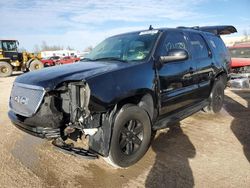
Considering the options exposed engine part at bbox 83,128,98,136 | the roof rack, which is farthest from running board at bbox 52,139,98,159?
the roof rack

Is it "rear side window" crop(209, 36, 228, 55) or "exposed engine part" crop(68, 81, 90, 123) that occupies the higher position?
"rear side window" crop(209, 36, 228, 55)

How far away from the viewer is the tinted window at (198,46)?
5.14m

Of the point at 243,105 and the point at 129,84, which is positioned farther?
the point at 243,105

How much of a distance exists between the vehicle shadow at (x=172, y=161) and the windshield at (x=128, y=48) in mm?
1520

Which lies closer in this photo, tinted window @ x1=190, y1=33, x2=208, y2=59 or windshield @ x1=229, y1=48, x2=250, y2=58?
tinted window @ x1=190, y1=33, x2=208, y2=59

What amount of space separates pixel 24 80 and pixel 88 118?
1.13 metres

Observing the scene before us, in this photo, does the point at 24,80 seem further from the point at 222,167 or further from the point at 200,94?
the point at 200,94

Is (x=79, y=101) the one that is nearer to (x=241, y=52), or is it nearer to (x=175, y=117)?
(x=175, y=117)

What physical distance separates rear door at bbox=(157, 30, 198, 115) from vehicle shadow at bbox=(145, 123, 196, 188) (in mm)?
544

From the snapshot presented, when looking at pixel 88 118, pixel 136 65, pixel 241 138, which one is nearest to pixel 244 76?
pixel 241 138

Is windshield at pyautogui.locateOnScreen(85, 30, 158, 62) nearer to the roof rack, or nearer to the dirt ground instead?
the dirt ground

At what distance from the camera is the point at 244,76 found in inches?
419

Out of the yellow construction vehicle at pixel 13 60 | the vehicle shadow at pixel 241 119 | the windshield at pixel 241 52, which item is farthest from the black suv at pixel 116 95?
the yellow construction vehicle at pixel 13 60

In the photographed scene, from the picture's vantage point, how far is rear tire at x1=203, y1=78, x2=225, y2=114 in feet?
19.7
